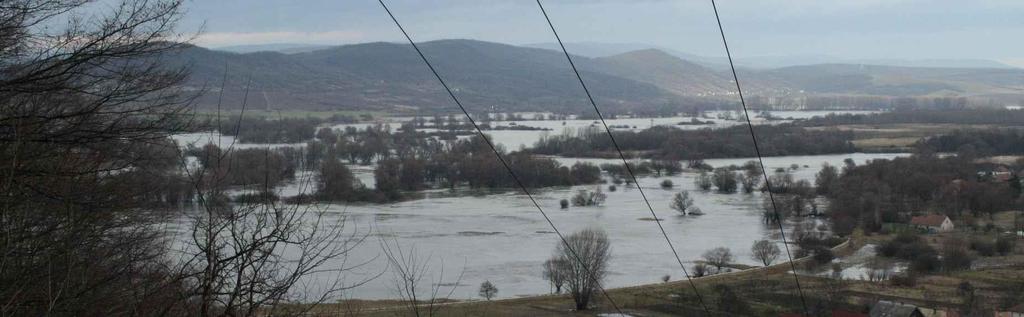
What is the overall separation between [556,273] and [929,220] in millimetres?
8897

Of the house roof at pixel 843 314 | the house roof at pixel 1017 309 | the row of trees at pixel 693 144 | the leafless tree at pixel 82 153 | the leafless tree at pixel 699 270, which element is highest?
Answer: the leafless tree at pixel 82 153

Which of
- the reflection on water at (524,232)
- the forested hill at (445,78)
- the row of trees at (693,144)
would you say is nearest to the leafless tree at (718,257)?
the reflection on water at (524,232)

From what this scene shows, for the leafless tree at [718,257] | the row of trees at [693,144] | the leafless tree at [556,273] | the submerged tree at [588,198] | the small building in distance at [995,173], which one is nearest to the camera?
Answer: the leafless tree at [556,273]

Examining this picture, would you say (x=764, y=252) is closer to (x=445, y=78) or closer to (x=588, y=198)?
(x=588, y=198)

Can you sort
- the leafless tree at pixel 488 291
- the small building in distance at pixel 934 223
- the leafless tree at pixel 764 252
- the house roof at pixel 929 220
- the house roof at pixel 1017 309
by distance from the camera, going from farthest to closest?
the house roof at pixel 929 220
the small building in distance at pixel 934 223
the leafless tree at pixel 764 252
the leafless tree at pixel 488 291
the house roof at pixel 1017 309

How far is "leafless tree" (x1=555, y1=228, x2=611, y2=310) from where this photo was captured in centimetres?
1134

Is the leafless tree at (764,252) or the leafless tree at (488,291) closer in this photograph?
the leafless tree at (488,291)

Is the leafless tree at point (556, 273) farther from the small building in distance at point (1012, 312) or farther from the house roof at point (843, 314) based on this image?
the small building in distance at point (1012, 312)

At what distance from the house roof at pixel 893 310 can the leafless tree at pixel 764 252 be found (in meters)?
4.37

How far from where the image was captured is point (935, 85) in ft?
259

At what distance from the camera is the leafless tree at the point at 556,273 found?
1183 cm

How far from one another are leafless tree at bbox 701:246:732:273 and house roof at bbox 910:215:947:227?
5.21 meters

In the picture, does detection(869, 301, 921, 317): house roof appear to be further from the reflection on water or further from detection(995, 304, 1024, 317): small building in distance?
the reflection on water

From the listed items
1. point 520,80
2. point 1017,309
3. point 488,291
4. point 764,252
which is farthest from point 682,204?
point 520,80
